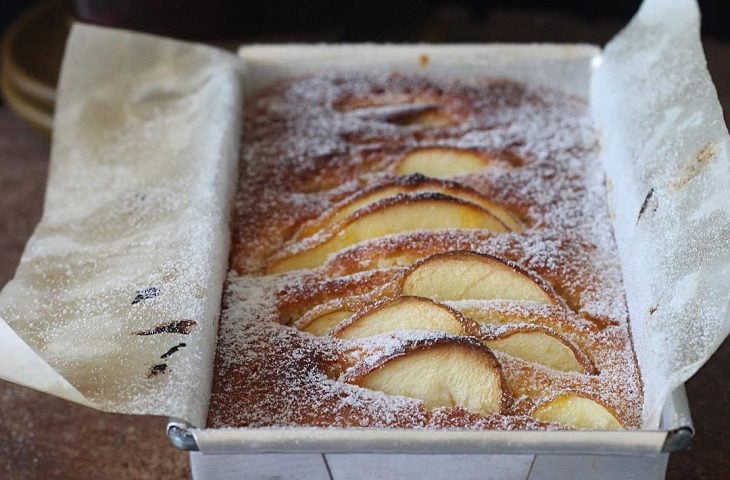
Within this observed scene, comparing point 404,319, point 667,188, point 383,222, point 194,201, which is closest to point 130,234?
point 194,201

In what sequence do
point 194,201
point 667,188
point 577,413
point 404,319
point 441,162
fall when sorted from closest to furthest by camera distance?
point 577,413, point 404,319, point 667,188, point 194,201, point 441,162

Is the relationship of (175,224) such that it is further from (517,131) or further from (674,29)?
(674,29)

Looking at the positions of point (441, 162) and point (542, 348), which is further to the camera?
point (441, 162)

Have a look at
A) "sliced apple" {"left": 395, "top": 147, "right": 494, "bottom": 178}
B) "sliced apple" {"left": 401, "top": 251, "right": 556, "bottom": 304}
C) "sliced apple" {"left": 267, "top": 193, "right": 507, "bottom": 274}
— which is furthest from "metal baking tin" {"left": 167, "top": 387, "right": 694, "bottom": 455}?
"sliced apple" {"left": 395, "top": 147, "right": 494, "bottom": 178}

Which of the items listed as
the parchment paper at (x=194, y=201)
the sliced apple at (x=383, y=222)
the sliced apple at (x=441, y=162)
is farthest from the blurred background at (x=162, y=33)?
the sliced apple at (x=441, y=162)

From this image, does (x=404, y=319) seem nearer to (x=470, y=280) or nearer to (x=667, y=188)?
(x=470, y=280)

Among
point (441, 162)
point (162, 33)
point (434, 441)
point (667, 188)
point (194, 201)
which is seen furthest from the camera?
point (162, 33)

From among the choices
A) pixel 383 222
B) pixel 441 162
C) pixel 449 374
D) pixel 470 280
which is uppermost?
pixel 441 162
